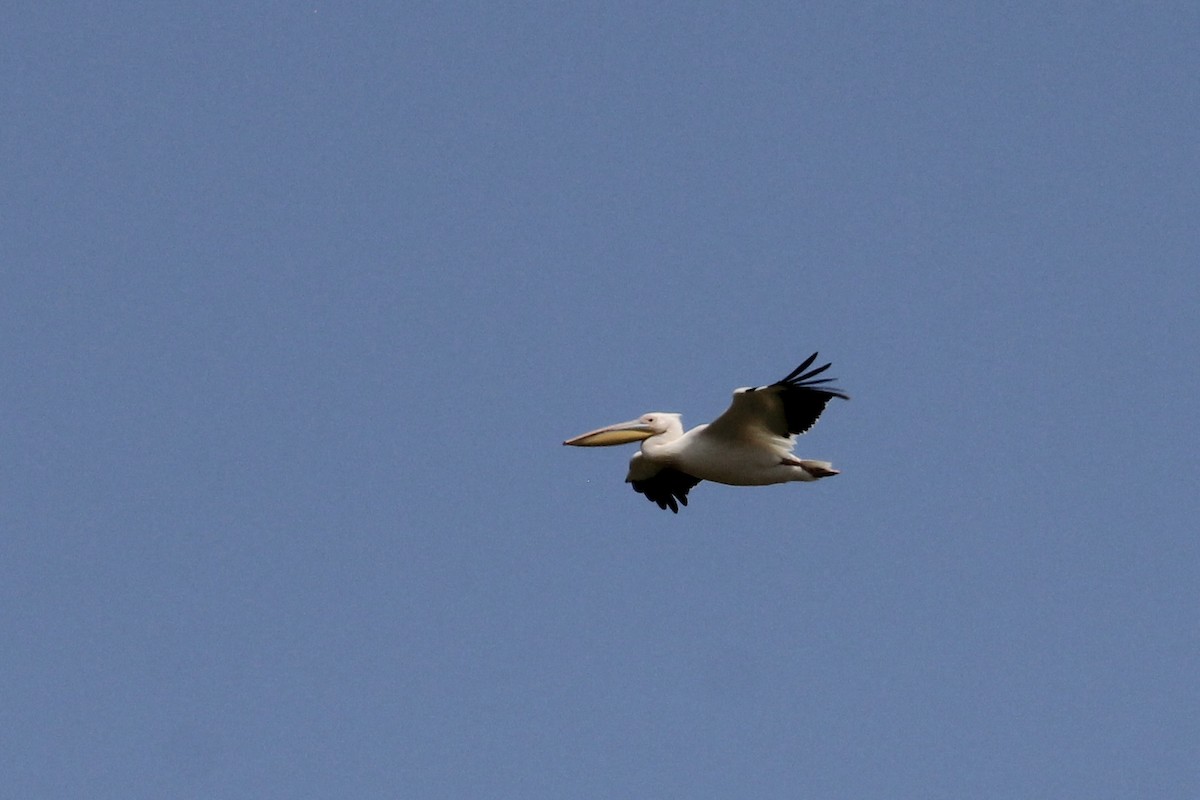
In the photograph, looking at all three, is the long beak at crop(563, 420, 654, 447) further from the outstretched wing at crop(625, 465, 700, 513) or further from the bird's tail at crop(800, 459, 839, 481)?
the bird's tail at crop(800, 459, 839, 481)

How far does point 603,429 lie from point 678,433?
81cm

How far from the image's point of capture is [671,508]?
19.9 meters

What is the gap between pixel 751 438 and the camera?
17656mm

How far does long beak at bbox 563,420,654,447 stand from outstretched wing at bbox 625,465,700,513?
617mm

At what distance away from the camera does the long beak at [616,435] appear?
19250 mm

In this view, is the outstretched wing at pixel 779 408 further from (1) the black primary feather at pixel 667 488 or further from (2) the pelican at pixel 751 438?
(1) the black primary feather at pixel 667 488

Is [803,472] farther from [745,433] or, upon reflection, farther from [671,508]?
[671,508]

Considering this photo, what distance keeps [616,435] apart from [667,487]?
940 mm

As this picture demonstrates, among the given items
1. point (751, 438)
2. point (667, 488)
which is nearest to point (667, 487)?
point (667, 488)

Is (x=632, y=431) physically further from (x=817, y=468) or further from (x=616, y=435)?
(x=817, y=468)

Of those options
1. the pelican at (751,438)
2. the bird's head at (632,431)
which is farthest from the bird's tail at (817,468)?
the bird's head at (632,431)

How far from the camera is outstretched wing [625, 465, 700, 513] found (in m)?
19.8

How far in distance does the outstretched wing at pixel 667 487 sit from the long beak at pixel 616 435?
2.02 ft

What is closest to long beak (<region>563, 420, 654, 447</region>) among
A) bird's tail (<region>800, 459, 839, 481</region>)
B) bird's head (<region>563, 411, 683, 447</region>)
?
bird's head (<region>563, 411, 683, 447</region>)
